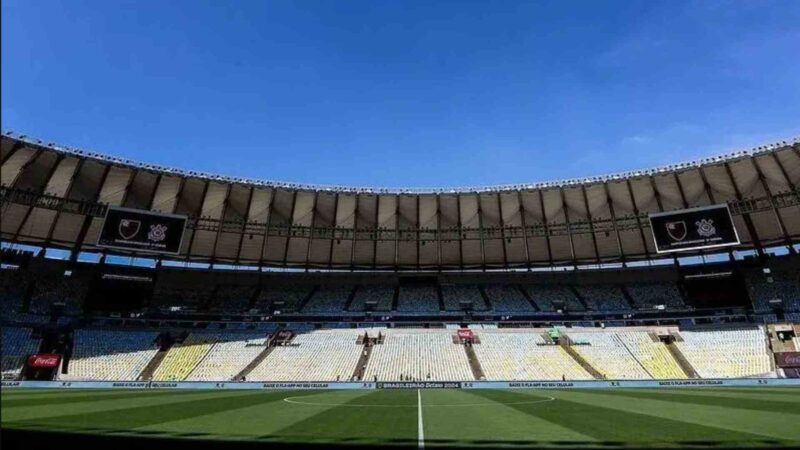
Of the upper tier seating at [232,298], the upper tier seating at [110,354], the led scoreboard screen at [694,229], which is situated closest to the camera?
the upper tier seating at [110,354]

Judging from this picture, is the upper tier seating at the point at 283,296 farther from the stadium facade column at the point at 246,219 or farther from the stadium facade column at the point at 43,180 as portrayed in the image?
the stadium facade column at the point at 43,180

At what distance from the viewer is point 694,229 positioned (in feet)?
148

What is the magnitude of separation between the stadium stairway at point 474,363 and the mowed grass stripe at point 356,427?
2236 cm

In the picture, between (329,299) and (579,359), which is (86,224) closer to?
(329,299)

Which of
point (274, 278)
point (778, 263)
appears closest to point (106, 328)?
point (274, 278)

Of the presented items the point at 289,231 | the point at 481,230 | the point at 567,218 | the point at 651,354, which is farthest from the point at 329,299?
the point at 651,354

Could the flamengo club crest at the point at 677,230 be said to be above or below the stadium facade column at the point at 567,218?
below

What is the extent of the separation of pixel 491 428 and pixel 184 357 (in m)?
38.3

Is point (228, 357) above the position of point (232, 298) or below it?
below

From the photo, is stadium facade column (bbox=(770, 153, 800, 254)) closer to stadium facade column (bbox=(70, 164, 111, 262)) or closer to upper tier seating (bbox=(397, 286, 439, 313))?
upper tier seating (bbox=(397, 286, 439, 313))

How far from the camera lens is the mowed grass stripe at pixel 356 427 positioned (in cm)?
1188

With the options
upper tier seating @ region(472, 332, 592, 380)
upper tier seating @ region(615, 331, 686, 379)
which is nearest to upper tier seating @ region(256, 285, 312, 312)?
upper tier seating @ region(472, 332, 592, 380)

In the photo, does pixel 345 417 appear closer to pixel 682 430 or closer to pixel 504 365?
pixel 682 430

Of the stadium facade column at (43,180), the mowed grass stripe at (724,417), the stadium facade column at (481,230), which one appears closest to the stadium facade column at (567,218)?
the stadium facade column at (481,230)
